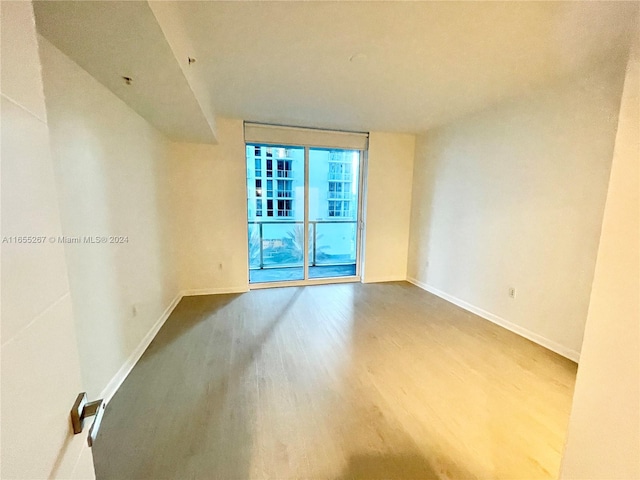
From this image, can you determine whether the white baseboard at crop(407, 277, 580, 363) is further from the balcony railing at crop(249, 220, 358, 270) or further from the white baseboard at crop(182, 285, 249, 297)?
the white baseboard at crop(182, 285, 249, 297)

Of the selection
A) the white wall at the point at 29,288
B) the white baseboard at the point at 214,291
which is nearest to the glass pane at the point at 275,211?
the white baseboard at the point at 214,291

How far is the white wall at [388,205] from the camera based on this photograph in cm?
416

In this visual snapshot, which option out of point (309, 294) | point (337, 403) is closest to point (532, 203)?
point (337, 403)

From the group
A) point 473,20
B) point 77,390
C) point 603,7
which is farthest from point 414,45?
point 77,390

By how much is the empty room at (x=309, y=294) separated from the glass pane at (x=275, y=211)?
47 cm

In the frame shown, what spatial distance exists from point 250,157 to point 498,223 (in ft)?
11.2

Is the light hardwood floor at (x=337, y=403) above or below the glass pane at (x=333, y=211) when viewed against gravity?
below

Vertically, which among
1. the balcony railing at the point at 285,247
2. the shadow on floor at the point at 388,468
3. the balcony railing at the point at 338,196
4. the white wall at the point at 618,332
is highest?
the balcony railing at the point at 338,196

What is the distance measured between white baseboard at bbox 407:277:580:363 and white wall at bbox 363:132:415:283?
77 centimetres

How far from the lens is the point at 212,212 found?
144 inches

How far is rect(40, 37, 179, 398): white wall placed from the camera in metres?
1.39

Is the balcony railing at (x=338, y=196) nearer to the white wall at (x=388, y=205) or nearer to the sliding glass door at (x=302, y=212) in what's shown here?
the sliding glass door at (x=302, y=212)

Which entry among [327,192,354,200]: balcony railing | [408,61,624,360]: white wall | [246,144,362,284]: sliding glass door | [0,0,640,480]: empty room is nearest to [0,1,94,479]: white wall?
[0,0,640,480]: empty room

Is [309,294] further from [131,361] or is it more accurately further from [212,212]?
[131,361]
